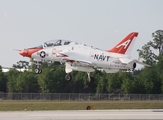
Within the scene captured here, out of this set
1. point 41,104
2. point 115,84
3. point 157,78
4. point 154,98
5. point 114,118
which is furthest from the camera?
point 115,84

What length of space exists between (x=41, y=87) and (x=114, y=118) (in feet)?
168

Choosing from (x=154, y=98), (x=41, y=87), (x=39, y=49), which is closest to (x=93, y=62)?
(x=39, y=49)

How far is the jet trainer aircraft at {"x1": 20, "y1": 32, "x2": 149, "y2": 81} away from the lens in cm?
5688

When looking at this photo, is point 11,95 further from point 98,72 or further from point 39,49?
point 39,49

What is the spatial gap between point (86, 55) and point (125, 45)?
13.2ft

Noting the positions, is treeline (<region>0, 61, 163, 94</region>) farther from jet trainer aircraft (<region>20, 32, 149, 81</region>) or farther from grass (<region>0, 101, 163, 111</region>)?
jet trainer aircraft (<region>20, 32, 149, 81</region>)

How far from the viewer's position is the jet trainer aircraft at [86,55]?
2239 inches

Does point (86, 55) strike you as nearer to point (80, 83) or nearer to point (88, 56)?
point (88, 56)

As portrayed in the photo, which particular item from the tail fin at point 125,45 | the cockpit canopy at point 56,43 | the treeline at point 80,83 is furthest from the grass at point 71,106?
the treeline at point 80,83

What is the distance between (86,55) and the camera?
5847 cm

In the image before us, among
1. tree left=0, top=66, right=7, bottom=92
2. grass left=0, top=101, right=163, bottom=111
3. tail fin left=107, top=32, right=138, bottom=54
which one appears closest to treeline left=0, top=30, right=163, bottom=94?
tree left=0, top=66, right=7, bottom=92

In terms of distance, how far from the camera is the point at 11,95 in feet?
285

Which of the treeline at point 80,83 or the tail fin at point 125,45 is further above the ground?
the tail fin at point 125,45

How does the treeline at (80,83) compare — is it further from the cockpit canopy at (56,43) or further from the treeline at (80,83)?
the cockpit canopy at (56,43)
